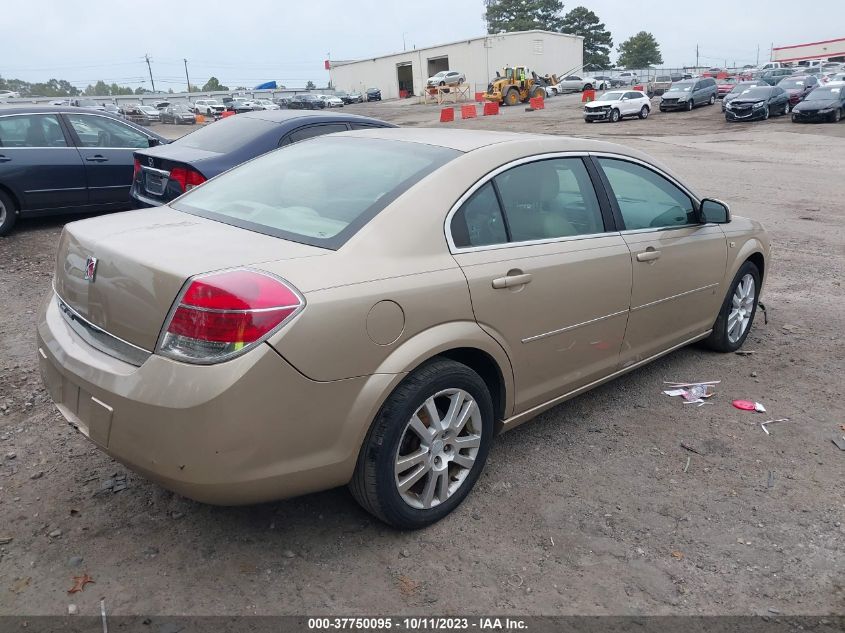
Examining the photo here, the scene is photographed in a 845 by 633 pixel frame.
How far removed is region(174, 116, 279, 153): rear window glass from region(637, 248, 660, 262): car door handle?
4359mm

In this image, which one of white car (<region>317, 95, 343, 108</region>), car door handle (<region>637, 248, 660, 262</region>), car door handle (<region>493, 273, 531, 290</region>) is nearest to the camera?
car door handle (<region>493, 273, 531, 290</region>)

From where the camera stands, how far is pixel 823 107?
28.2 metres

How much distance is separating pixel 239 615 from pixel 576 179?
2.69 m

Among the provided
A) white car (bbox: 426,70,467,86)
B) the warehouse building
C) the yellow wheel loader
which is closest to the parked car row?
the yellow wheel loader

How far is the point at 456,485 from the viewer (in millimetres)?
3148

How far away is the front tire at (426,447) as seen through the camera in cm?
278

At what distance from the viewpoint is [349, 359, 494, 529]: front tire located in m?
2.78

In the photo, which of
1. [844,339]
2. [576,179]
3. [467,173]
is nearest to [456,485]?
[467,173]

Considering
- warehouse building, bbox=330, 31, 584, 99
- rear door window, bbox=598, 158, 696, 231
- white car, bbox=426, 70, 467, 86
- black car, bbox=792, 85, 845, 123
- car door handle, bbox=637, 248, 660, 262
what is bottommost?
black car, bbox=792, 85, 845, 123

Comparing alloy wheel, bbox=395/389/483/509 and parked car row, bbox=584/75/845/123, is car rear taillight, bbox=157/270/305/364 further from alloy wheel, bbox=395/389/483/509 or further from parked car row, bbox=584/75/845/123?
parked car row, bbox=584/75/845/123

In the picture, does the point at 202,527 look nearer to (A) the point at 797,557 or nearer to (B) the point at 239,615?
(B) the point at 239,615

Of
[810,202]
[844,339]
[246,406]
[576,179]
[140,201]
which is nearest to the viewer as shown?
[246,406]

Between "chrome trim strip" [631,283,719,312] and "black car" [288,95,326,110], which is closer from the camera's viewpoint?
"chrome trim strip" [631,283,719,312]

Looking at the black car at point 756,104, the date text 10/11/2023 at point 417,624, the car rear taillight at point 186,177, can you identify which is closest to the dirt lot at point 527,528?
the date text 10/11/2023 at point 417,624
